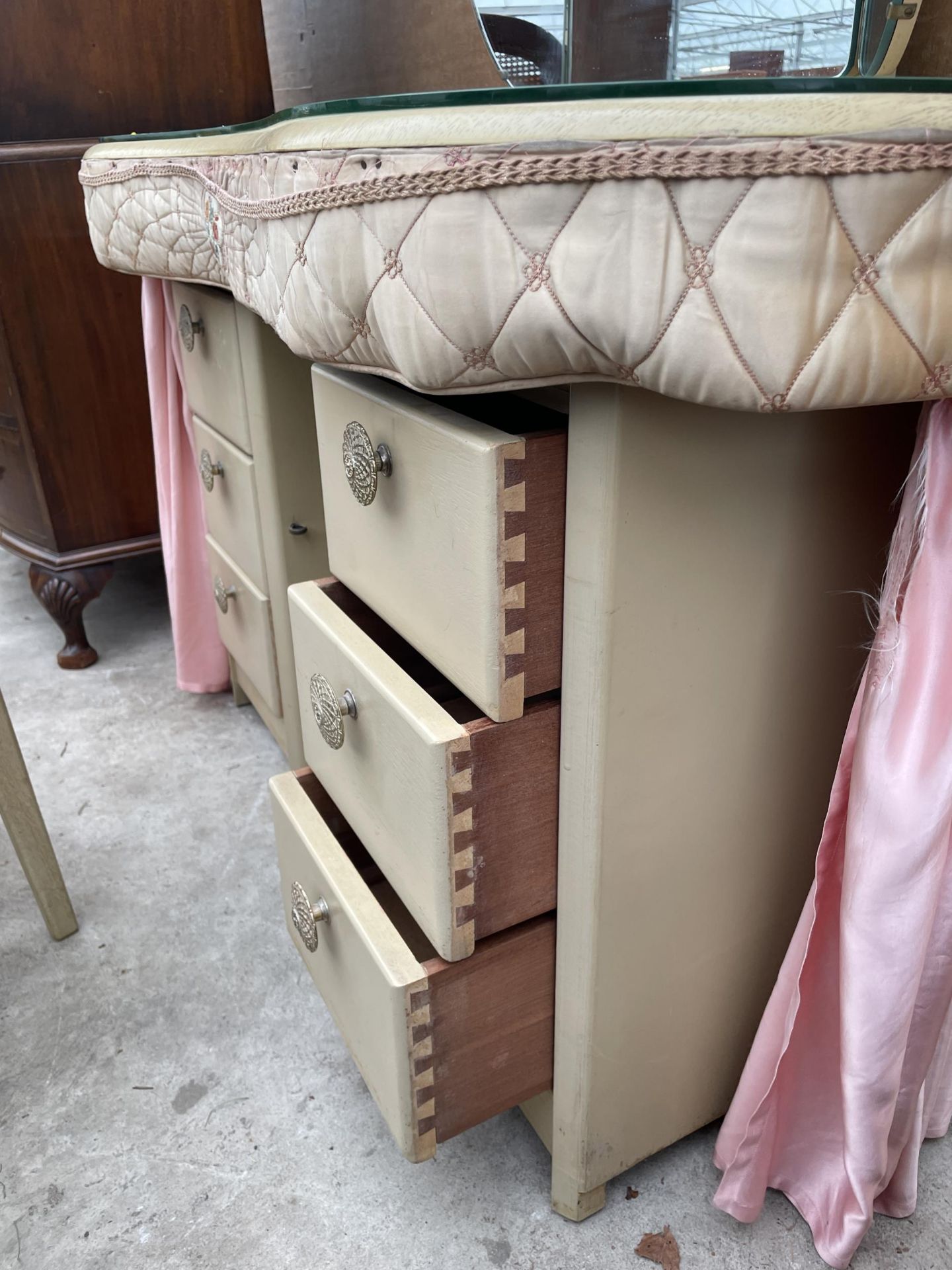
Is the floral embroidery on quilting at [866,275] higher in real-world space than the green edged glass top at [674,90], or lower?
lower

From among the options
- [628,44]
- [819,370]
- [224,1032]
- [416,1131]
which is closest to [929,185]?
[819,370]

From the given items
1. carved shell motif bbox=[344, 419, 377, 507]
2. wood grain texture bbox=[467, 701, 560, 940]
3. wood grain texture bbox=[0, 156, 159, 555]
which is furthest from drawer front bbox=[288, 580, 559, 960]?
wood grain texture bbox=[0, 156, 159, 555]

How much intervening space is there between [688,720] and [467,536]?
7.1 inches

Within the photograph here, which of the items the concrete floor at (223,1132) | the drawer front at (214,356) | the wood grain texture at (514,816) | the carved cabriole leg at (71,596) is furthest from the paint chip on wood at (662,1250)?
the carved cabriole leg at (71,596)

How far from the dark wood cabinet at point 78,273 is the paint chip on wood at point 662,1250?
4.12 feet

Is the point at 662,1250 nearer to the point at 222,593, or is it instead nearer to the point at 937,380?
the point at 937,380

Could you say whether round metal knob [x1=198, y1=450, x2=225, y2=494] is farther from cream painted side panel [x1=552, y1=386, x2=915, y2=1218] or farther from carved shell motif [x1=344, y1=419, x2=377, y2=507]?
cream painted side panel [x1=552, y1=386, x2=915, y2=1218]

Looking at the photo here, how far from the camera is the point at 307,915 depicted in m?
0.73

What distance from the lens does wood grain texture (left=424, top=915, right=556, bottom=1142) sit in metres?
0.62

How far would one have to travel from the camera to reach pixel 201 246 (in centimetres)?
84

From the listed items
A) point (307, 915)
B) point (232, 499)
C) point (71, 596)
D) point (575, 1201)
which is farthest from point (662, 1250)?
point (71, 596)

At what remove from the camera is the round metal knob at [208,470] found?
1.14 m

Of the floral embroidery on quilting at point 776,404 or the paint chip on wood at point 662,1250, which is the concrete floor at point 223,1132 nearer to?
the paint chip on wood at point 662,1250

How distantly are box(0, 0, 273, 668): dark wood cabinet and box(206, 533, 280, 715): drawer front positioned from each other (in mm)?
311
